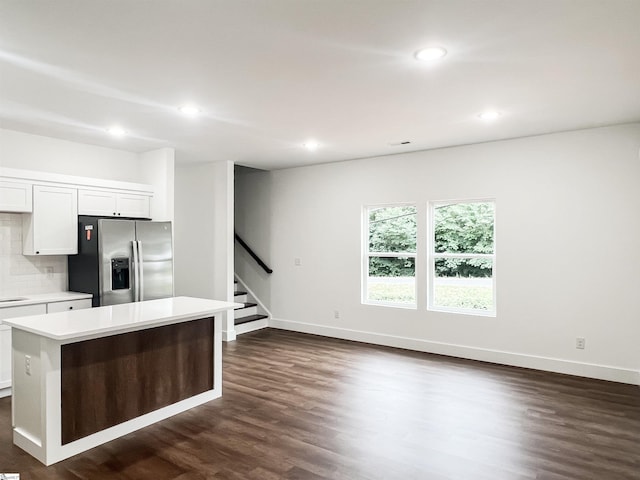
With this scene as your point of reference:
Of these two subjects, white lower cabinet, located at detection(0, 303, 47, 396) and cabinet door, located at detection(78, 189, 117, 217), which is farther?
cabinet door, located at detection(78, 189, 117, 217)

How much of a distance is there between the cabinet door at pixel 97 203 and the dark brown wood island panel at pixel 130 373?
2.11m

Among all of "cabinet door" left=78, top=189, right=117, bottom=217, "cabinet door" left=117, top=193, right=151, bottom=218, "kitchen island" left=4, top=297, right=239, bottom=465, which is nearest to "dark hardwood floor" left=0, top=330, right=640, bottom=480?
"kitchen island" left=4, top=297, right=239, bottom=465

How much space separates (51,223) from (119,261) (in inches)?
31.0

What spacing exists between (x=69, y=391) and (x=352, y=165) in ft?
14.9

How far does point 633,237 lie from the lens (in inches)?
164

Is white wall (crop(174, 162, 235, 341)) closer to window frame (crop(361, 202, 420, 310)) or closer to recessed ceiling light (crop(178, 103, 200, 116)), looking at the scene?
window frame (crop(361, 202, 420, 310))

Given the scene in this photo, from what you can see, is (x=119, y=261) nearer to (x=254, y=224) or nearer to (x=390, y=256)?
(x=254, y=224)

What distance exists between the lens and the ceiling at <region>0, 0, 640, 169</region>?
2096 millimetres

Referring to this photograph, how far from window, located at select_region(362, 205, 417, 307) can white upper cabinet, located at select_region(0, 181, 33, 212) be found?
4.15 metres

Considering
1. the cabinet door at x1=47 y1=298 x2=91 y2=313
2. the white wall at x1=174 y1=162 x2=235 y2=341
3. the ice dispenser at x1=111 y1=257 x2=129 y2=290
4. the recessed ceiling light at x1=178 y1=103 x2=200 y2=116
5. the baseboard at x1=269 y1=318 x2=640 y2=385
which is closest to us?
the recessed ceiling light at x1=178 y1=103 x2=200 y2=116

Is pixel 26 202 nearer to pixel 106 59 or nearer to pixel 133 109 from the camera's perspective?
pixel 133 109

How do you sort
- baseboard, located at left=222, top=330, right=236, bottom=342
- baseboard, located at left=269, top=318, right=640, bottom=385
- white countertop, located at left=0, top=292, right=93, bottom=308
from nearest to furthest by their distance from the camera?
white countertop, located at left=0, top=292, right=93, bottom=308 → baseboard, located at left=269, top=318, right=640, bottom=385 → baseboard, located at left=222, top=330, right=236, bottom=342

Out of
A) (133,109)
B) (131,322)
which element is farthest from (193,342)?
(133,109)

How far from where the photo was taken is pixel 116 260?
4.52m
